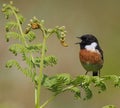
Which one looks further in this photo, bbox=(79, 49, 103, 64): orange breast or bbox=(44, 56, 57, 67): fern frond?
bbox=(79, 49, 103, 64): orange breast

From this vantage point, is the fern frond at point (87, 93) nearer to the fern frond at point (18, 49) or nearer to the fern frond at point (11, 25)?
the fern frond at point (18, 49)

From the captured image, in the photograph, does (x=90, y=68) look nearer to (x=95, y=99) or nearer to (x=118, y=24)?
(x=95, y=99)

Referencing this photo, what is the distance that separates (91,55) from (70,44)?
7613 mm

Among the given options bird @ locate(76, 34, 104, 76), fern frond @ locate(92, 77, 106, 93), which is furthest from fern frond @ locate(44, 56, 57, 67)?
bird @ locate(76, 34, 104, 76)

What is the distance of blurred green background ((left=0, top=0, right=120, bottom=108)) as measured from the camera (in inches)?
394

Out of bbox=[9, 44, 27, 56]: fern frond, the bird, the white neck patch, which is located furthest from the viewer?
the white neck patch

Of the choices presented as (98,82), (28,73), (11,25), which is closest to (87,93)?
(98,82)

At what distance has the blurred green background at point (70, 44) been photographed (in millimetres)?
10000

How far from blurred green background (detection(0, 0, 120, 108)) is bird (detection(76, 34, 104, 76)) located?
3.17 feet

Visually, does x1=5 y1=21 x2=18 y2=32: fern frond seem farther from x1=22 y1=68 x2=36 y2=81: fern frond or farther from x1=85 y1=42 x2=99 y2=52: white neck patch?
x1=85 y1=42 x2=99 y2=52: white neck patch

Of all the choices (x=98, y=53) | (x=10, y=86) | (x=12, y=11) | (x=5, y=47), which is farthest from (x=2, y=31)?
(x=12, y=11)

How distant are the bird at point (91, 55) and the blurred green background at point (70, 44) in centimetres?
97

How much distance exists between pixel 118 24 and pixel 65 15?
1515mm

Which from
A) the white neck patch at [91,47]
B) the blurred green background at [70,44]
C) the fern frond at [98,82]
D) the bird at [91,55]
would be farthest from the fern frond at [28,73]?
the white neck patch at [91,47]
